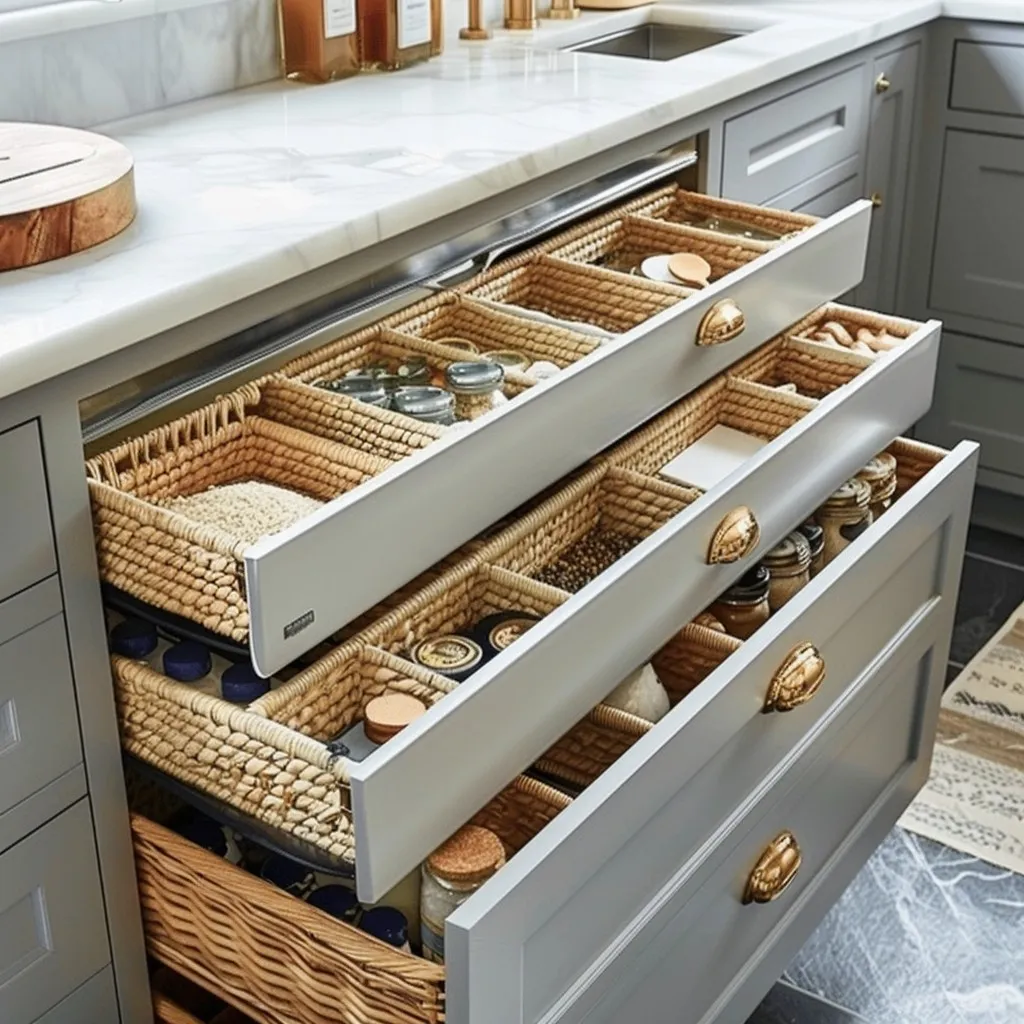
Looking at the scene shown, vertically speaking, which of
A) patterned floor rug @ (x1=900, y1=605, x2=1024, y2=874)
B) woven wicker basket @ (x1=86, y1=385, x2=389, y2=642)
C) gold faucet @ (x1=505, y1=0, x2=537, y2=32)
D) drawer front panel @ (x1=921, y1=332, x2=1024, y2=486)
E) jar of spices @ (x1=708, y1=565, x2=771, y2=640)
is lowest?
patterned floor rug @ (x1=900, y1=605, x2=1024, y2=874)

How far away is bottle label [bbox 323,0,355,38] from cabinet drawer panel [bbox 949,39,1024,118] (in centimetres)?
116

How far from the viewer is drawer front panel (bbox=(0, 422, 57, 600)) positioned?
1.06 meters

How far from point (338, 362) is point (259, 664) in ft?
1.50

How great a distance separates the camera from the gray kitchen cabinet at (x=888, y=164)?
7.95 feet

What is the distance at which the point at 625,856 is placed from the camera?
121 cm

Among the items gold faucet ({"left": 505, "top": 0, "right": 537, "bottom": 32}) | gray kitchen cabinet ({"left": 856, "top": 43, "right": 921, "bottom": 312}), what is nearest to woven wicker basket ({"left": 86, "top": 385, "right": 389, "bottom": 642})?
gold faucet ({"left": 505, "top": 0, "right": 537, "bottom": 32})

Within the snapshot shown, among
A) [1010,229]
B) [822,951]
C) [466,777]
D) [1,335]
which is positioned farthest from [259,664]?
[1010,229]

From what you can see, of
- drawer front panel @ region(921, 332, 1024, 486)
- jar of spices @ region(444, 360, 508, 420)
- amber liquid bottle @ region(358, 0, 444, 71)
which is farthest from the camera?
drawer front panel @ region(921, 332, 1024, 486)

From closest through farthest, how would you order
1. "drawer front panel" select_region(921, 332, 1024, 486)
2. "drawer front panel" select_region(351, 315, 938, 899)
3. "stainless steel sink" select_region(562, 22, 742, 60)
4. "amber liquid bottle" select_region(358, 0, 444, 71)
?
"drawer front panel" select_region(351, 315, 938, 899) → "amber liquid bottle" select_region(358, 0, 444, 71) → "stainless steel sink" select_region(562, 22, 742, 60) → "drawer front panel" select_region(921, 332, 1024, 486)

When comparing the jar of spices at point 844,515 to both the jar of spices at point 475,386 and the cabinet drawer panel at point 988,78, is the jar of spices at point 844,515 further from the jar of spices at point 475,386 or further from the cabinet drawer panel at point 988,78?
the cabinet drawer panel at point 988,78

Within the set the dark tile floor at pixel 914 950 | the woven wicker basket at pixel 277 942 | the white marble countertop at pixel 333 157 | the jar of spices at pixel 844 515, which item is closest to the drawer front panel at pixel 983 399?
the white marble countertop at pixel 333 157

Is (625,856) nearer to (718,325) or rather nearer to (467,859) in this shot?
(467,859)

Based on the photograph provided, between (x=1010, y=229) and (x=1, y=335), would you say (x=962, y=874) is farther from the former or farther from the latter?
(x=1, y=335)

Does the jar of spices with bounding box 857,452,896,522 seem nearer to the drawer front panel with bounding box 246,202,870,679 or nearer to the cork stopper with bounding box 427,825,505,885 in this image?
the drawer front panel with bounding box 246,202,870,679
